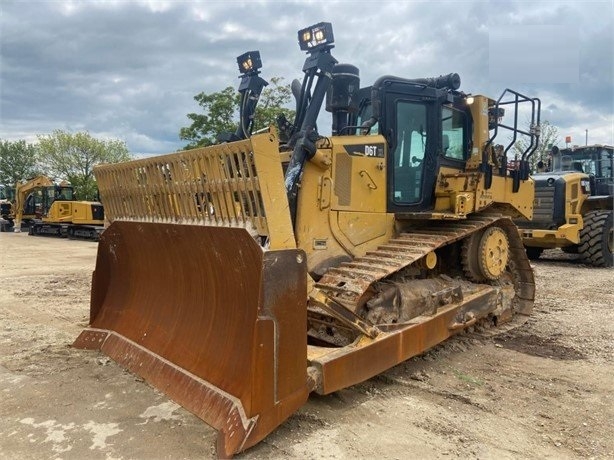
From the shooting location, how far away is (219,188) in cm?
→ 342

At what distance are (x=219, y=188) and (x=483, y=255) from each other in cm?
327

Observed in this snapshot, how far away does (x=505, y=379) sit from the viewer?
14.1 ft

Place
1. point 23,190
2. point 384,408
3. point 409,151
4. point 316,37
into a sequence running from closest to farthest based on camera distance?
1. point 384,408
2. point 316,37
3. point 409,151
4. point 23,190

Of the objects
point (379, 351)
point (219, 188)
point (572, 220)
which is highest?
point (219, 188)

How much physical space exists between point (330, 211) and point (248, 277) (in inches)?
54.1

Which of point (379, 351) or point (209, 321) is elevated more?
point (209, 321)

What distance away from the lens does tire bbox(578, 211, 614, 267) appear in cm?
1127

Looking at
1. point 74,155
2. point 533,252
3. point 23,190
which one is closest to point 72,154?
point 74,155

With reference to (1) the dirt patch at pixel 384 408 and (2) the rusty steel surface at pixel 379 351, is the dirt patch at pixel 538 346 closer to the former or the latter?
(1) the dirt patch at pixel 384 408

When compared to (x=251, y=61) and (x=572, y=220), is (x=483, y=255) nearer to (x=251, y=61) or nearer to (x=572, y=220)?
(x=251, y=61)

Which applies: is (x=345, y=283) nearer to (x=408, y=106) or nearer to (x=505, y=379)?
(x=505, y=379)

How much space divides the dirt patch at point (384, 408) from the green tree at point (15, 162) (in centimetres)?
4657

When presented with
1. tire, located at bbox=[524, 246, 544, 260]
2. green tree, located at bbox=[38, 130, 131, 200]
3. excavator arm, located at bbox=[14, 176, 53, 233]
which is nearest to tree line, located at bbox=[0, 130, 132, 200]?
green tree, located at bbox=[38, 130, 131, 200]

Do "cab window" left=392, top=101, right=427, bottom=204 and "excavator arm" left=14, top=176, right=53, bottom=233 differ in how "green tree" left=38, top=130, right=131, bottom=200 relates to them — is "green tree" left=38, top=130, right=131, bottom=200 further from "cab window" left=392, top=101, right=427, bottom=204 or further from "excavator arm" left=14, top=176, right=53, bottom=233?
"cab window" left=392, top=101, right=427, bottom=204
